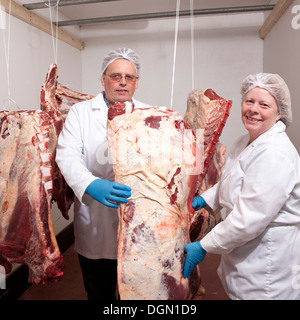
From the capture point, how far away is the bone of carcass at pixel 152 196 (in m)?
1.29

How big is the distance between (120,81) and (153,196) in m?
0.95

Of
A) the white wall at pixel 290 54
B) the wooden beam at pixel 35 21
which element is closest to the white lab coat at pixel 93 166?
the wooden beam at pixel 35 21

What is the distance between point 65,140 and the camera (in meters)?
1.83

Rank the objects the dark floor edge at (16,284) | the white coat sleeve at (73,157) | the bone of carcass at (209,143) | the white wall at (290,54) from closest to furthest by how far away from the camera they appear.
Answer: the white coat sleeve at (73,157) → the bone of carcass at (209,143) → the white wall at (290,54) → the dark floor edge at (16,284)

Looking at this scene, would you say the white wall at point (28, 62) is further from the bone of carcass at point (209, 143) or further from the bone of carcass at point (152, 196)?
the bone of carcass at point (209, 143)

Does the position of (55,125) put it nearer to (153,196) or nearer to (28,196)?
(28,196)

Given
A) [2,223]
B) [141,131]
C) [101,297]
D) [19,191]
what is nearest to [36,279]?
[2,223]

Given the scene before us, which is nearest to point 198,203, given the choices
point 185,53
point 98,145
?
point 98,145

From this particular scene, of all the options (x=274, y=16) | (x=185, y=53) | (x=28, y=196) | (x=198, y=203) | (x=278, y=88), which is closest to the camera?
(x=278, y=88)

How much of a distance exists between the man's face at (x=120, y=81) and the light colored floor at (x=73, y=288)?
1.97 meters

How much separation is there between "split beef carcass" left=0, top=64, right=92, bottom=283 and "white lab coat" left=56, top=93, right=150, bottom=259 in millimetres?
204

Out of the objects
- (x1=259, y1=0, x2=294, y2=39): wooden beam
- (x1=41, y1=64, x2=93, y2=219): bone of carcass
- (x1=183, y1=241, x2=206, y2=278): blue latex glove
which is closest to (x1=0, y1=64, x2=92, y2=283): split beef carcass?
(x1=41, y1=64, x2=93, y2=219): bone of carcass

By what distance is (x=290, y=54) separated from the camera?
7.88ft
